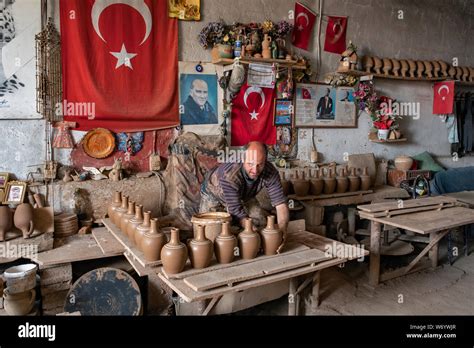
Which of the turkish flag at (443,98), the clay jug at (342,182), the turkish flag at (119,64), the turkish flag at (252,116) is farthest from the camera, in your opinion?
the turkish flag at (443,98)

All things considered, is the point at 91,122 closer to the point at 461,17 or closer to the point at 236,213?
the point at 236,213

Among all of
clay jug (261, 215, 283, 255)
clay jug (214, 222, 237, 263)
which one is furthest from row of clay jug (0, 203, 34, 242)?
clay jug (261, 215, 283, 255)

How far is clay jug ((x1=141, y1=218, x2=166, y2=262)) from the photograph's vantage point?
250cm

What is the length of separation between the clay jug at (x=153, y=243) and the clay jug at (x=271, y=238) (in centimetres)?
65

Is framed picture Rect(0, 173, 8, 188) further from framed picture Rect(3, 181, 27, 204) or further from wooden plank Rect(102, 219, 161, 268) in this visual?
wooden plank Rect(102, 219, 161, 268)

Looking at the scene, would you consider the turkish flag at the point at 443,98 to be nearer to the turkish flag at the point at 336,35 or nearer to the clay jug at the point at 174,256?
the turkish flag at the point at 336,35

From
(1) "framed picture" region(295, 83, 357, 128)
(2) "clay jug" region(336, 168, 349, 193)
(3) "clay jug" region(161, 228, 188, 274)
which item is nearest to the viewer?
(3) "clay jug" region(161, 228, 188, 274)

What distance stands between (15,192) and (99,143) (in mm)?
934

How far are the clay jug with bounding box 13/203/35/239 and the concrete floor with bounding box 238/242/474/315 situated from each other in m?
1.93

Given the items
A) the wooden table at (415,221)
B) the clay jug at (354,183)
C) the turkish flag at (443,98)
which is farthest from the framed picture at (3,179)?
the turkish flag at (443,98)

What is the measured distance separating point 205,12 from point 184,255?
329 centimetres

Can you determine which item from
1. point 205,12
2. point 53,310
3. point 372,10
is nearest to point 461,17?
point 372,10

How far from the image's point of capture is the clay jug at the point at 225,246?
248 centimetres

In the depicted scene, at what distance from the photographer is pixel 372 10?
5.98 meters
